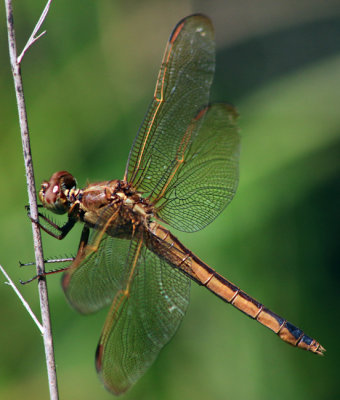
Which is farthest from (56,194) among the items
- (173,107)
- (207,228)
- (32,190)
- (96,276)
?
(207,228)

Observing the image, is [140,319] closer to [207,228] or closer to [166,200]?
[166,200]

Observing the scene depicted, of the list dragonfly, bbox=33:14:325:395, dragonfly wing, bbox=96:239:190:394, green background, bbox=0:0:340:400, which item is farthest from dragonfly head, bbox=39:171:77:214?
green background, bbox=0:0:340:400

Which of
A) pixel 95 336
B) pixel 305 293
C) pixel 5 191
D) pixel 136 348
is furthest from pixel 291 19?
pixel 136 348

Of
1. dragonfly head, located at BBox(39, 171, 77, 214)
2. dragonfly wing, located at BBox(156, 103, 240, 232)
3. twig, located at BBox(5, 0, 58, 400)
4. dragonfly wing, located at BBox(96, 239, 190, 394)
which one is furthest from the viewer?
dragonfly wing, located at BBox(156, 103, 240, 232)

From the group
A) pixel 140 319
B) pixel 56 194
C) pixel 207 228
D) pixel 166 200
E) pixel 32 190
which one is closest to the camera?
pixel 32 190

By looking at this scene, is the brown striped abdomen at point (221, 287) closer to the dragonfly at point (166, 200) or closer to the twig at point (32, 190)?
the dragonfly at point (166, 200)

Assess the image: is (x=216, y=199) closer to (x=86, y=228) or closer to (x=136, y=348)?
(x=86, y=228)

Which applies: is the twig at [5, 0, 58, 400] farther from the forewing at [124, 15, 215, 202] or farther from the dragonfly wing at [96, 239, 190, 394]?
the forewing at [124, 15, 215, 202]

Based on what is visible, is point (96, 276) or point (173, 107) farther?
point (173, 107)
